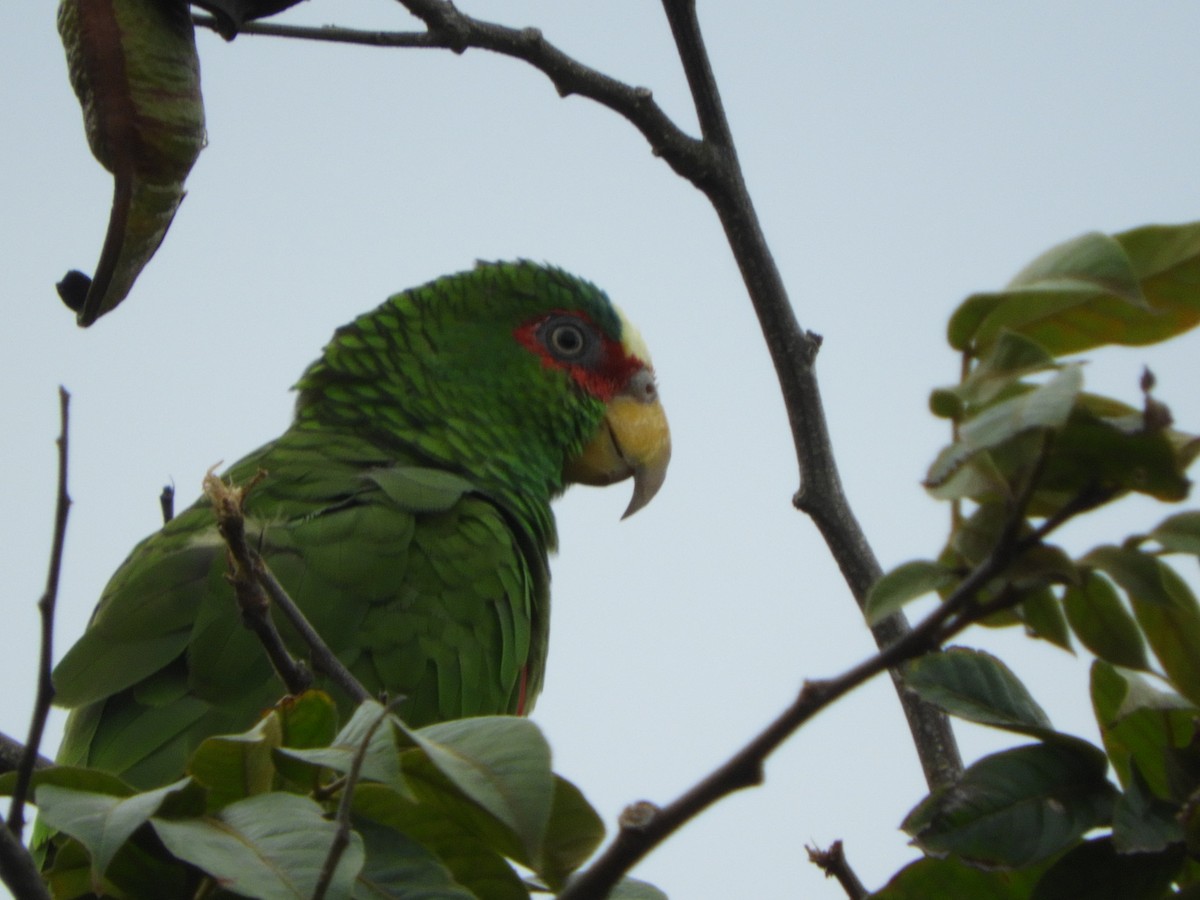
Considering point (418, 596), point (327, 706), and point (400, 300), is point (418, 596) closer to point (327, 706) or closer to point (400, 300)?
point (400, 300)

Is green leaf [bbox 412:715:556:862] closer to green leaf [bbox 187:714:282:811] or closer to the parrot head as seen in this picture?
green leaf [bbox 187:714:282:811]

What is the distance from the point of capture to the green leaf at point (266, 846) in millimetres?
775

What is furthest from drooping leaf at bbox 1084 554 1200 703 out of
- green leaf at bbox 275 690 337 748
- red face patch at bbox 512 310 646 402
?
red face patch at bbox 512 310 646 402

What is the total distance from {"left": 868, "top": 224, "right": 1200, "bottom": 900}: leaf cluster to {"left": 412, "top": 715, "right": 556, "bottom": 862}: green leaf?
232mm

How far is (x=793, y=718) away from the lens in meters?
0.64

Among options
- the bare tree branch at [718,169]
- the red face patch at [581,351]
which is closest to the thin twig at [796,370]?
the bare tree branch at [718,169]

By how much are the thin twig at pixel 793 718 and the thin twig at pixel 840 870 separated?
0.71m

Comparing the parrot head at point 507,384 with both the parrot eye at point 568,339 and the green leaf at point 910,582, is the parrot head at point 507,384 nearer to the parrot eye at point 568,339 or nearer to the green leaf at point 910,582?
the parrot eye at point 568,339

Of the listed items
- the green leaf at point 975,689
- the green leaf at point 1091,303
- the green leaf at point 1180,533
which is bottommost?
the green leaf at point 975,689

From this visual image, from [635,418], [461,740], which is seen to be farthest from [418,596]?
[461,740]

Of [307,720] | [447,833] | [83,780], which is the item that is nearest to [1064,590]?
[447,833]

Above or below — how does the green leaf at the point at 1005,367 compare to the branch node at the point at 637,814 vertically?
above

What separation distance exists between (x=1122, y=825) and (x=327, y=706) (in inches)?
23.9

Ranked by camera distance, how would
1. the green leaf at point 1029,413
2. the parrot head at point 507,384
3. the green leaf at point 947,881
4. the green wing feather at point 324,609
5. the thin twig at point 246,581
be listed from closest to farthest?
A: the green leaf at point 1029,413, the green leaf at point 947,881, the thin twig at point 246,581, the green wing feather at point 324,609, the parrot head at point 507,384
